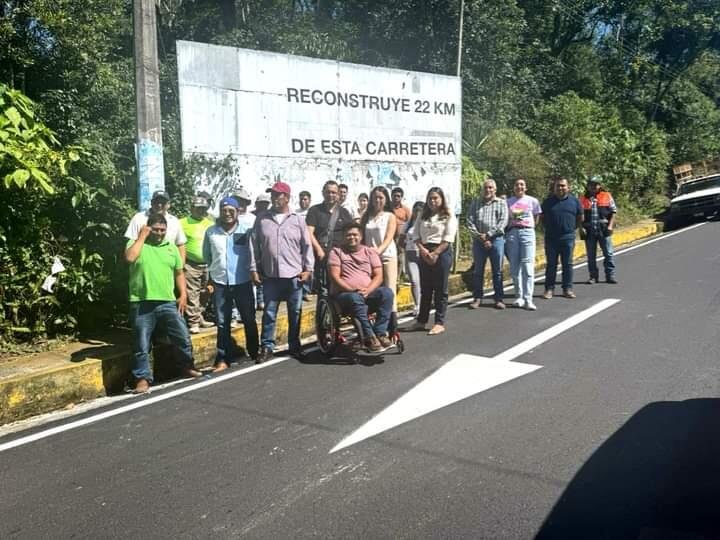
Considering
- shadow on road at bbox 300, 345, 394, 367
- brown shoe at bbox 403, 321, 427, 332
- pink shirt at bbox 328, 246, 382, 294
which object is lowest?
shadow on road at bbox 300, 345, 394, 367

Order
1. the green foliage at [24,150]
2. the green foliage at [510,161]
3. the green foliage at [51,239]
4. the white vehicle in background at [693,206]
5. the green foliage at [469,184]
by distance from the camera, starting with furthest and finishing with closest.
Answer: the white vehicle in background at [693,206] < the green foliage at [510,161] < the green foliage at [469,184] < the green foliage at [51,239] < the green foliage at [24,150]

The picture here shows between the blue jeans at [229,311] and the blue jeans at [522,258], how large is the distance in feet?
12.1

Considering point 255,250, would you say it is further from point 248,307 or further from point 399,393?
point 399,393

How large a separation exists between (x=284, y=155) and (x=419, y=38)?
1169 centimetres

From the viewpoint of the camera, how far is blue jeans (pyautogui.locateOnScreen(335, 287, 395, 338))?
21.2ft

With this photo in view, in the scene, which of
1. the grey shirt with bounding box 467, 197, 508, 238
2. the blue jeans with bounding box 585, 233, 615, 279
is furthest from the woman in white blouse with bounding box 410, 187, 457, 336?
the blue jeans with bounding box 585, 233, 615, 279

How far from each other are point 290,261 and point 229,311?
0.75 meters

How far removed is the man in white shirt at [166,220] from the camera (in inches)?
234

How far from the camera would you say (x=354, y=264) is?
6758 millimetres

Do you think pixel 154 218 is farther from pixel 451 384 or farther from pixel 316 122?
pixel 316 122

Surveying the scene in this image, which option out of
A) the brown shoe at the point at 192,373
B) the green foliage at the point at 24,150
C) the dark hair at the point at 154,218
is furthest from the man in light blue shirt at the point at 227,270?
the green foliage at the point at 24,150

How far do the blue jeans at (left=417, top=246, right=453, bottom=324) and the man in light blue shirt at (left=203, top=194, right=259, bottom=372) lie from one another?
2185 mm

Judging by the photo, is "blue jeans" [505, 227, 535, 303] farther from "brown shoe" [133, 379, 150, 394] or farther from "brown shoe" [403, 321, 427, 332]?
"brown shoe" [133, 379, 150, 394]

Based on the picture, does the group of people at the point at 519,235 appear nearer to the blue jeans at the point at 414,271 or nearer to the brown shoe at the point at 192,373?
the blue jeans at the point at 414,271
